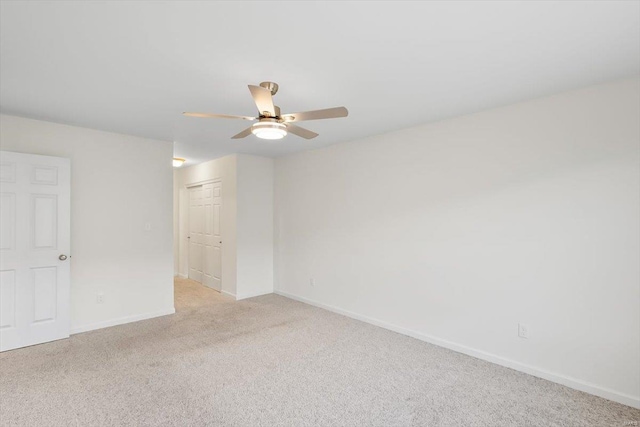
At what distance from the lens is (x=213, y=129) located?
374 centimetres

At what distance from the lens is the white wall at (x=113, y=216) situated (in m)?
3.66

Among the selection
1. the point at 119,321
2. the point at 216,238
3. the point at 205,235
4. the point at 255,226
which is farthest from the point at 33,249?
the point at 205,235

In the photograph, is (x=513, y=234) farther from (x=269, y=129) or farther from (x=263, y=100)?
(x=263, y=100)

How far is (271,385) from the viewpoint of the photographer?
2.59 meters

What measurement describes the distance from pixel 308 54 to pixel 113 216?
133 inches

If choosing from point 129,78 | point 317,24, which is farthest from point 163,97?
point 317,24

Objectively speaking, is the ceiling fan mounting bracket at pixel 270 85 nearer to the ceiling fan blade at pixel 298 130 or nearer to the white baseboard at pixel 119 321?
the ceiling fan blade at pixel 298 130

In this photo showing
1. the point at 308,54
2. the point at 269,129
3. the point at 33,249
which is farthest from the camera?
the point at 33,249

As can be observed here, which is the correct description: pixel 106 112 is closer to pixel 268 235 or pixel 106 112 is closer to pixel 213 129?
pixel 213 129

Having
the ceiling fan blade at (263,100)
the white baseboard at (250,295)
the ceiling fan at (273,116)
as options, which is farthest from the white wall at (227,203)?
the ceiling fan blade at (263,100)

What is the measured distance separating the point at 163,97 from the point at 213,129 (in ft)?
3.24

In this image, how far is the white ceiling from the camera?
1.63m

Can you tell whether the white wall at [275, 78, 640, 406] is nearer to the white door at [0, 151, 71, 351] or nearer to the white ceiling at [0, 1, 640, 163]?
the white ceiling at [0, 1, 640, 163]

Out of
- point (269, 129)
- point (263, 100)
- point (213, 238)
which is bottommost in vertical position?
point (213, 238)
